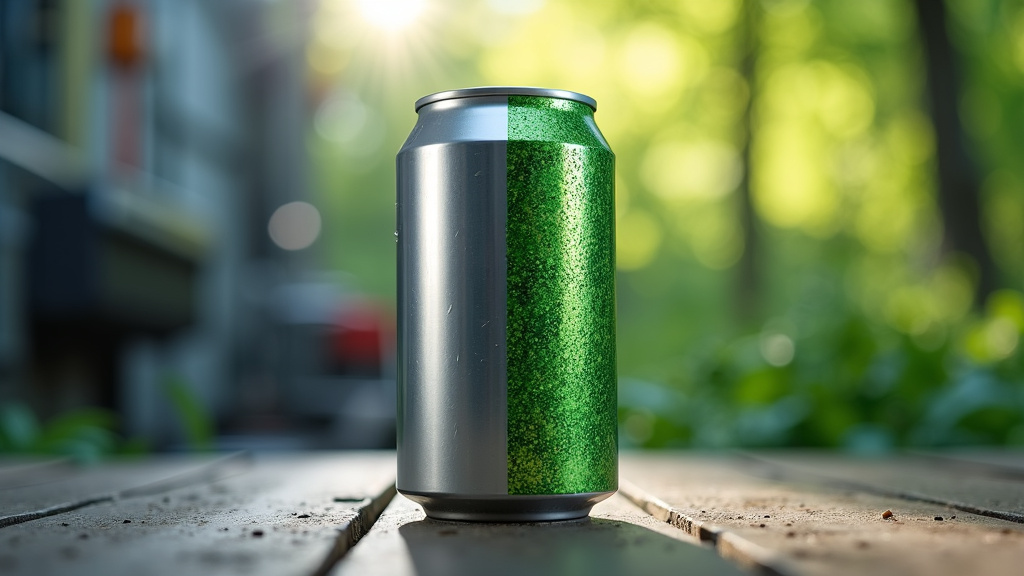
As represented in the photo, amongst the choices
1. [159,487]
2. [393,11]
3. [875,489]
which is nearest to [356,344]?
[393,11]

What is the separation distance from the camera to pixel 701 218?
17312mm

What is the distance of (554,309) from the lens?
3.92ft

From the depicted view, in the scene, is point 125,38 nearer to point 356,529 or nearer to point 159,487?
point 159,487

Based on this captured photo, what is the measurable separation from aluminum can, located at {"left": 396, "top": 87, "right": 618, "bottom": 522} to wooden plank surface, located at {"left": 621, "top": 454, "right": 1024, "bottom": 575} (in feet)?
0.62

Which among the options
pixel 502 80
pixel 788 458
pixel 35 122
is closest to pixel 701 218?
pixel 502 80

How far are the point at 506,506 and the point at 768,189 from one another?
45.8ft

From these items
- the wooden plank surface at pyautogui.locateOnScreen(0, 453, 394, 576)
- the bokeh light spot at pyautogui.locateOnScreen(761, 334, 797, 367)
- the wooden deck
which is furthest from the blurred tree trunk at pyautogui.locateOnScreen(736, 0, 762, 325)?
the wooden plank surface at pyautogui.locateOnScreen(0, 453, 394, 576)

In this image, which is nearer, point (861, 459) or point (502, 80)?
point (861, 459)

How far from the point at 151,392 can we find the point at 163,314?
1.12 m

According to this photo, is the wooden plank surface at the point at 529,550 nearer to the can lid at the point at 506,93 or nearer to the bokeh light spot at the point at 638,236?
the can lid at the point at 506,93

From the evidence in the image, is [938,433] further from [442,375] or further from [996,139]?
[996,139]

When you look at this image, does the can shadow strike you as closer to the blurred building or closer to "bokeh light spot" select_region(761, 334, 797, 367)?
the blurred building

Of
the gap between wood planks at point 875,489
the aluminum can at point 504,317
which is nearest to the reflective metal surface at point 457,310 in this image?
the aluminum can at point 504,317

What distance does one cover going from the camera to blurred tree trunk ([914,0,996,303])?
5699mm
